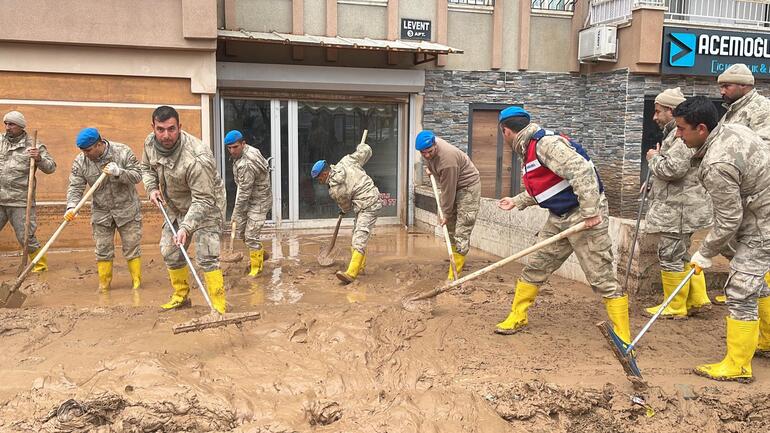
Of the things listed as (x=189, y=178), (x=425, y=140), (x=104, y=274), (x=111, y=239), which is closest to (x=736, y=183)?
(x=425, y=140)

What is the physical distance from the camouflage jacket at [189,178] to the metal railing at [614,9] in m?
8.57

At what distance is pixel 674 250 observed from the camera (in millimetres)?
5098

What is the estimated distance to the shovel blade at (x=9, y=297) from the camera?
5.21m

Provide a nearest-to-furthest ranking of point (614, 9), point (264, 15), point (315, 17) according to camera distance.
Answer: point (264, 15) → point (315, 17) → point (614, 9)

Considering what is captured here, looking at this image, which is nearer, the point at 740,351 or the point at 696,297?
the point at 740,351

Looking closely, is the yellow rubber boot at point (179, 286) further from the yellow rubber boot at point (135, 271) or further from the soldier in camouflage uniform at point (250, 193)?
the soldier in camouflage uniform at point (250, 193)

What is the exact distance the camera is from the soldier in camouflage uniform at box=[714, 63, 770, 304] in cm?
471

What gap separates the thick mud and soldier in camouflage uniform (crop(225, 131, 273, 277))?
1490 mm

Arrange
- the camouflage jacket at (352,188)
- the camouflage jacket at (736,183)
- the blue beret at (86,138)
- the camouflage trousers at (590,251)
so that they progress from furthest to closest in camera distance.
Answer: the camouflage jacket at (352,188) < the blue beret at (86,138) < the camouflage trousers at (590,251) < the camouflage jacket at (736,183)

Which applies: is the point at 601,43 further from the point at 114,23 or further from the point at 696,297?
the point at 114,23

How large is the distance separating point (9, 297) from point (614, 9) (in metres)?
10.3

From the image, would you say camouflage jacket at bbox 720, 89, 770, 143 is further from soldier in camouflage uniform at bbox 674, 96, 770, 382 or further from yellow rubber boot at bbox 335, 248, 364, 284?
yellow rubber boot at bbox 335, 248, 364, 284

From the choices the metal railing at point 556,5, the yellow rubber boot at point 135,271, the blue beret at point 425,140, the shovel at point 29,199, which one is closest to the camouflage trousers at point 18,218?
the shovel at point 29,199

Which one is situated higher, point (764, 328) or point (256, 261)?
point (764, 328)
